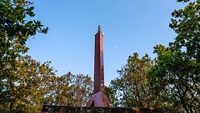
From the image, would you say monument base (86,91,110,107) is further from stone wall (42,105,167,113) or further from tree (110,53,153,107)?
stone wall (42,105,167,113)

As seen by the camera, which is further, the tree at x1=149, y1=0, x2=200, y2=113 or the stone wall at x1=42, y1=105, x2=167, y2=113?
the tree at x1=149, y1=0, x2=200, y2=113

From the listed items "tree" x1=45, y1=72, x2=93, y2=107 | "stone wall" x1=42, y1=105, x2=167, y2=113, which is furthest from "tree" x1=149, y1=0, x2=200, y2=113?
"tree" x1=45, y1=72, x2=93, y2=107

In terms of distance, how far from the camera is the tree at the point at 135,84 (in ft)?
105

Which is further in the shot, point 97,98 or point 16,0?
point 97,98

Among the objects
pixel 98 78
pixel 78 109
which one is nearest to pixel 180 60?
pixel 78 109

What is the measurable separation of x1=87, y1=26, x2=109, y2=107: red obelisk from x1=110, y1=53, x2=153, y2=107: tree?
166 inches

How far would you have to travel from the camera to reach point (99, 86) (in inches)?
1143

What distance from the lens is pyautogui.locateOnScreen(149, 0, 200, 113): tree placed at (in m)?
15.8

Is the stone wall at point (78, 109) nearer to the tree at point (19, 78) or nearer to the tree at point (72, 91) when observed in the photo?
the tree at point (19, 78)

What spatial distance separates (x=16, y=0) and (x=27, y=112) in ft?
58.4

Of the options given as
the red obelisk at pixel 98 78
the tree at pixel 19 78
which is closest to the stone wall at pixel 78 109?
the tree at pixel 19 78

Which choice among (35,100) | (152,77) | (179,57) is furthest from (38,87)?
(179,57)

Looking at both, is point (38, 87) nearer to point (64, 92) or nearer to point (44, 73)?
point (44, 73)

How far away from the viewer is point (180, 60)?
1902 cm
